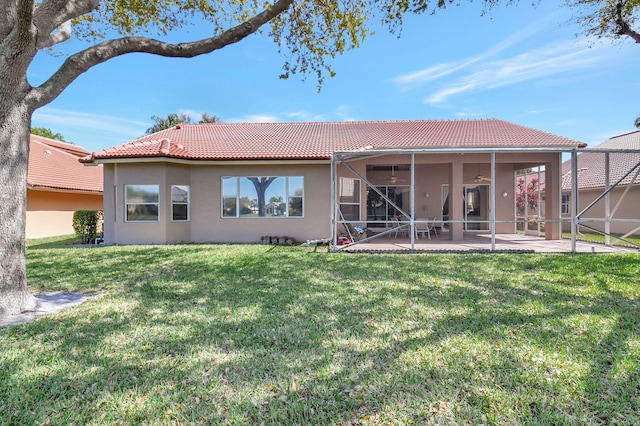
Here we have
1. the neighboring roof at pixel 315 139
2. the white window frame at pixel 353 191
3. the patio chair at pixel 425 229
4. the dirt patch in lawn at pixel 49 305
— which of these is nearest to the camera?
the dirt patch in lawn at pixel 49 305

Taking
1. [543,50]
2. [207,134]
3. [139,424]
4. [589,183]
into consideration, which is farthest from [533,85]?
[139,424]

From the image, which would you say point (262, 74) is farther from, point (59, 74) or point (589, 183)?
point (589, 183)

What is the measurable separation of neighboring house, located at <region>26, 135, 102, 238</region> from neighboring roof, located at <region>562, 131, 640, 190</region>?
28919 mm

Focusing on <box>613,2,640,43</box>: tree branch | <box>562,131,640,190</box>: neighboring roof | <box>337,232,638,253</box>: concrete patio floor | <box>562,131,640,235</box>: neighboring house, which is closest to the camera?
<box>613,2,640,43</box>: tree branch

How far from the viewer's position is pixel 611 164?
69.1 feet

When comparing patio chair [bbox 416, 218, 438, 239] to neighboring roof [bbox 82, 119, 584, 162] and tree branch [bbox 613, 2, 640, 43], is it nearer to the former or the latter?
neighboring roof [bbox 82, 119, 584, 162]

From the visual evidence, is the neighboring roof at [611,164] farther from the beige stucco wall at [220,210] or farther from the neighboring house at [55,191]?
the neighboring house at [55,191]

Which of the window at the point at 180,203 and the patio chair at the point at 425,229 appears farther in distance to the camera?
the patio chair at the point at 425,229

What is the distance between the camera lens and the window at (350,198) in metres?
13.3

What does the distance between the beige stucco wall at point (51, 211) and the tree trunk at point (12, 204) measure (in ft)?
44.6

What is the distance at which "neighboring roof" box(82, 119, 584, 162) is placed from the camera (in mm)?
12227

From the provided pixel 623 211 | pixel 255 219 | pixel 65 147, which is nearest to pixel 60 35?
pixel 255 219

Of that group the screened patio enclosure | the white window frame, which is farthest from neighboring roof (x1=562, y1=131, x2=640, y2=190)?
the white window frame


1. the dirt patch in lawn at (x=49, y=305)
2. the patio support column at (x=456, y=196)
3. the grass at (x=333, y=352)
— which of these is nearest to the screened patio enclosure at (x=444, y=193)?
the patio support column at (x=456, y=196)
